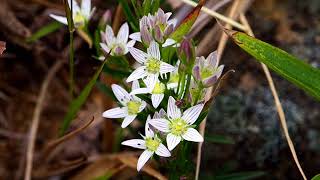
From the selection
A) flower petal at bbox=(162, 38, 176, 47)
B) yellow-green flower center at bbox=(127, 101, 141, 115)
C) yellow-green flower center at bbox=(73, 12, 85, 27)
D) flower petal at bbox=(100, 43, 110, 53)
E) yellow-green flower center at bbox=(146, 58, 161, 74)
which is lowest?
yellow-green flower center at bbox=(127, 101, 141, 115)

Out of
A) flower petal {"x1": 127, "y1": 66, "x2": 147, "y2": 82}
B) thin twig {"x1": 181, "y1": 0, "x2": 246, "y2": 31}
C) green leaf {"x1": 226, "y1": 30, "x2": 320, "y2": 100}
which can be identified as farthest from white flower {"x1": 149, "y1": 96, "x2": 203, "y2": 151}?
thin twig {"x1": 181, "y1": 0, "x2": 246, "y2": 31}

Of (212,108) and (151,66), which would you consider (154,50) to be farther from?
(212,108)

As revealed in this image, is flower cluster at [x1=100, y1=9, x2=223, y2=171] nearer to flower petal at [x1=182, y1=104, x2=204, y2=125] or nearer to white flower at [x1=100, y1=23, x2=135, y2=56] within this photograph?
flower petal at [x1=182, y1=104, x2=204, y2=125]

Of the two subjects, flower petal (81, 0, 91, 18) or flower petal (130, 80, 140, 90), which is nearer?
flower petal (130, 80, 140, 90)

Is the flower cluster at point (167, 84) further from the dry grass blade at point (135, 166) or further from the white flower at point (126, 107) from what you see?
the dry grass blade at point (135, 166)

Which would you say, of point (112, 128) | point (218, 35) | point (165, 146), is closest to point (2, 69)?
point (112, 128)

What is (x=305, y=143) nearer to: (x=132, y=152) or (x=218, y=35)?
(x=218, y=35)

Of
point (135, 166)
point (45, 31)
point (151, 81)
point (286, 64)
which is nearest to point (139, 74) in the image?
point (151, 81)
